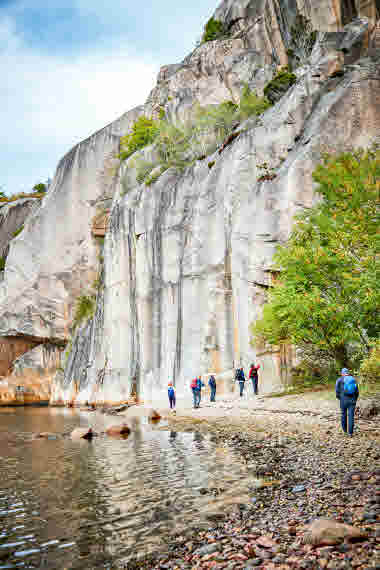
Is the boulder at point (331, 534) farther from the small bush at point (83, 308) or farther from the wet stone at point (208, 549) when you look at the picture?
the small bush at point (83, 308)

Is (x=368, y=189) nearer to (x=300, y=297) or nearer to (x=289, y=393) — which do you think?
(x=300, y=297)

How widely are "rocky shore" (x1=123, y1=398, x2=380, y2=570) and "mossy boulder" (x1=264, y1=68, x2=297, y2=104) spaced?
3614 cm

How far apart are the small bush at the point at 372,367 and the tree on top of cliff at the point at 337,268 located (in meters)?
1.40

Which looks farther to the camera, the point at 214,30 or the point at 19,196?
the point at 19,196

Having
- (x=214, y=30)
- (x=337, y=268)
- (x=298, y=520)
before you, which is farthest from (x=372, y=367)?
(x=214, y=30)

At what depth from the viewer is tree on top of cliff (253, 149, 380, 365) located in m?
16.6

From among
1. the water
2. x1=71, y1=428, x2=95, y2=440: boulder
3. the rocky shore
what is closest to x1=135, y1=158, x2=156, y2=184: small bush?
x1=71, y1=428, x2=95, y2=440: boulder

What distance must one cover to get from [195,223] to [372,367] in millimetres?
24330

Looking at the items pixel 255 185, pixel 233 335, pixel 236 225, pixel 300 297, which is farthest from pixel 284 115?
pixel 300 297

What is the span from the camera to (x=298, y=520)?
6020mm

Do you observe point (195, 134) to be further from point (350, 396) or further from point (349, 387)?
point (350, 396)

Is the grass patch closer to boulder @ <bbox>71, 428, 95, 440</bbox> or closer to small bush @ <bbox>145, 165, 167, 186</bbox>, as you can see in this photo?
small bush @ <bbox>145, 165, 167, 186</bbox>

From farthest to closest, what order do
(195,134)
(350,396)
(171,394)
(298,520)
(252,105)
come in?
1. (195,134)
2. (252,105)
3. (171,394)
4. (350,396)
5. (298,520)

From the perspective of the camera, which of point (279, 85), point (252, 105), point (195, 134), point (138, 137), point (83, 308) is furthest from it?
point (138, 137)
